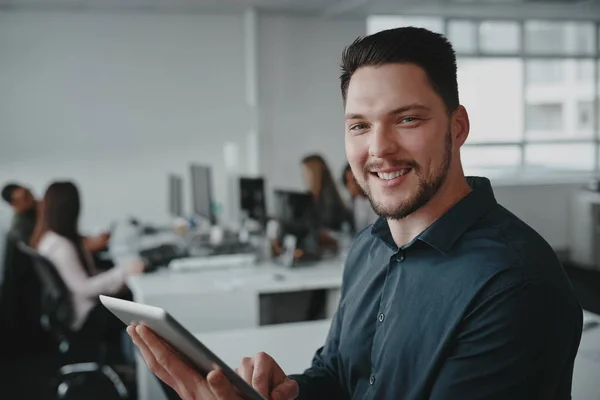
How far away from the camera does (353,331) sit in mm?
1457

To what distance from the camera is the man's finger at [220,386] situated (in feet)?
3.68

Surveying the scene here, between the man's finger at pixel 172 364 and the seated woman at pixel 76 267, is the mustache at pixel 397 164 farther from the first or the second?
the seated woman at pixel 76 267

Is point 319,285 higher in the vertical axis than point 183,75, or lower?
lower

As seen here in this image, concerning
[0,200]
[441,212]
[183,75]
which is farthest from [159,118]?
[441,212]

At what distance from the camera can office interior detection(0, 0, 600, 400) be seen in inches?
247

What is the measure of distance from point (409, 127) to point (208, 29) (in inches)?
235

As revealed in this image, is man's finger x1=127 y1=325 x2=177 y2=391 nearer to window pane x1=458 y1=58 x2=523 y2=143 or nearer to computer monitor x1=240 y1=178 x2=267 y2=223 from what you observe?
computer monitor x1=240 y1=178 x2=267 y2=223

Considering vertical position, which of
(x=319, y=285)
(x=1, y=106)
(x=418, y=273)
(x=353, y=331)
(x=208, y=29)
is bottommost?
(x=319, y=285)

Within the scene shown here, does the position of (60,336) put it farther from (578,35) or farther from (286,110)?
(578,35)

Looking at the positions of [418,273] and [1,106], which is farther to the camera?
[1,106]

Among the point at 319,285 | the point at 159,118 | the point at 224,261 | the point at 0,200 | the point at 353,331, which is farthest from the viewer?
the point at 159,118

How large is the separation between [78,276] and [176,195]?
2045 millimetres

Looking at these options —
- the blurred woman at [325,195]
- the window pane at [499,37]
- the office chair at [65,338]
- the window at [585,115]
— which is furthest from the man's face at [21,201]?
the window at [585,115]

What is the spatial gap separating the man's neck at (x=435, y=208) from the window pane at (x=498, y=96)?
274 inches
